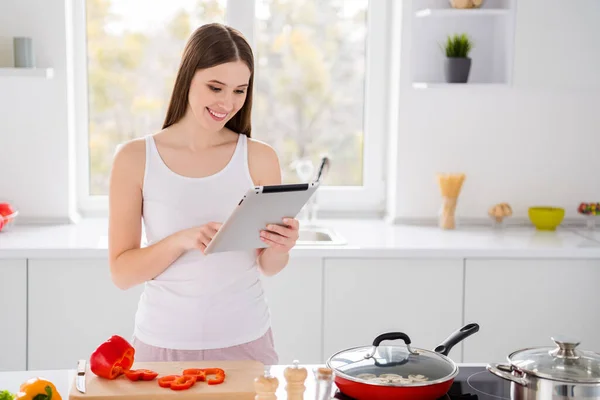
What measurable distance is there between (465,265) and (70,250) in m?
1.41

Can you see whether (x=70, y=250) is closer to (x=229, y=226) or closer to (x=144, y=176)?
(x=144, y=176)

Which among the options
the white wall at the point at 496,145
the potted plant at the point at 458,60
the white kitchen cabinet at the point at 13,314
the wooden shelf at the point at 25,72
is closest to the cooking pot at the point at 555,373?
the white kitchen cabinet at the point at 13,314

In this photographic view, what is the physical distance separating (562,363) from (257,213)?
663 mm

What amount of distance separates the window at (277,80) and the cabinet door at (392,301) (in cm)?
74

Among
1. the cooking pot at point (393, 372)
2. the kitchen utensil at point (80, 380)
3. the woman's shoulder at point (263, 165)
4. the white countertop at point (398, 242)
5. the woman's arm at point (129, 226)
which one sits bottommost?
the white countertop at point (398, 242)

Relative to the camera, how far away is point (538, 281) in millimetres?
3111

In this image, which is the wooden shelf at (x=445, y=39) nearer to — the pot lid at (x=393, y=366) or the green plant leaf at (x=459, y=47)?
the green plant leaf at (x=459, y=47)

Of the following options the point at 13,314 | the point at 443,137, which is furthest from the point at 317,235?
the point at 13,314

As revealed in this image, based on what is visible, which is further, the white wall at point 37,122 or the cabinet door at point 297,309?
the white wall at point 37,122

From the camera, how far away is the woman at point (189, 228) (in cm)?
192

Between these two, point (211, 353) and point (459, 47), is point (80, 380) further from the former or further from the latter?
point (459, 47)

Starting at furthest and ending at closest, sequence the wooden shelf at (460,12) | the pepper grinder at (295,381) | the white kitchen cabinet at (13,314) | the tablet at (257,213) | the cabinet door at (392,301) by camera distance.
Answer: the wooden shelf at (460,12) → the cabinet door at (392,301) → the white kitchen cabinet at (13,314) → the tablet at (257,213) → the pepper grinder at (295,381)

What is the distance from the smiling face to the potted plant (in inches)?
65.1

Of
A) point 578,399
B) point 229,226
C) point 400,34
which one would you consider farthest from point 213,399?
point 400,34
